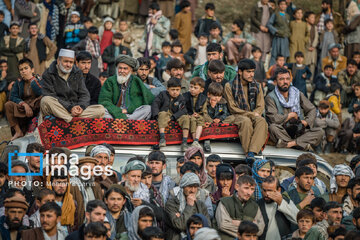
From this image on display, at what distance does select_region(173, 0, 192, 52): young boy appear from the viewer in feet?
75.4

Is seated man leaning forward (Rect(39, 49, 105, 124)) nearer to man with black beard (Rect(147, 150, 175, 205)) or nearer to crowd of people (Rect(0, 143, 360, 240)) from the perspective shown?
crowd of people (Rect(0, 143, 360, 240))

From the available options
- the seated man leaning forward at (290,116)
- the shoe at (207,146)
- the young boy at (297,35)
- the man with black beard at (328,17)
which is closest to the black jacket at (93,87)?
the shoe at (207,146)

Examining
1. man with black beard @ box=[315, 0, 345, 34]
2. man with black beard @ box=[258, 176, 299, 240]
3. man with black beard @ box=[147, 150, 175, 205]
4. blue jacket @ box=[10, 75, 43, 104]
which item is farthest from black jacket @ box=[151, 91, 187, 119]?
man with black beard @ box=[315, 0, 345, 34]

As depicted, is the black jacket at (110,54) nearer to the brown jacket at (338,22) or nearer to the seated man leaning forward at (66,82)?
the seated man leaning forward at (66,82)

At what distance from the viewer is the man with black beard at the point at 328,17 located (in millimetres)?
23953

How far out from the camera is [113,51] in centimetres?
2028

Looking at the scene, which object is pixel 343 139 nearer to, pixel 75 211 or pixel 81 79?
pixel 81 79

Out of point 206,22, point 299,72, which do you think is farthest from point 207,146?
point 206,22

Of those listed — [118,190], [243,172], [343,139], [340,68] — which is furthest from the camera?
[340,68]

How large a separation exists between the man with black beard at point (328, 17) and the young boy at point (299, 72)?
245 cm

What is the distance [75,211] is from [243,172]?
2.38 meters

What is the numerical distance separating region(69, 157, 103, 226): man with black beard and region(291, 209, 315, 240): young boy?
92.7 inches

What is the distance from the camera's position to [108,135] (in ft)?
44.7

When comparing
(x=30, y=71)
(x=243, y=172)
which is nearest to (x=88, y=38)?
(x=30, y=71)
